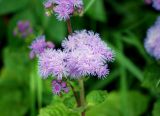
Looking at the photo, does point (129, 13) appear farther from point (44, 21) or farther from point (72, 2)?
point (72, 2)

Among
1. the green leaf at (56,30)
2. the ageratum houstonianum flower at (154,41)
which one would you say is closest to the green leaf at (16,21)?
the green leaf at (56,30)

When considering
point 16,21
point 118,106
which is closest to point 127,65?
point 118,106

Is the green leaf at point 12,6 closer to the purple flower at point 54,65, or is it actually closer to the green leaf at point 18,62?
the green leaf at point 18,62

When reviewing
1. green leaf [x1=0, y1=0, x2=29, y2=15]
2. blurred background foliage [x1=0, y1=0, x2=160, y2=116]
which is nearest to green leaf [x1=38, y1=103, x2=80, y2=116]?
blurred background foliage [x1=0, y1=0, x2=160, y2=116]

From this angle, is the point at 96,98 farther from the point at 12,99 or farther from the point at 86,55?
the point at 12,99

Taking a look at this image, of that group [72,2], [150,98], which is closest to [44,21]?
[150,98]

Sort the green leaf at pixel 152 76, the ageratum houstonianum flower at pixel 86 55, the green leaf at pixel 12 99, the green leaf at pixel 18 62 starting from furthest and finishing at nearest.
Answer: the green leaf at pixel 18 62
the green leaf at pixel 12 99
the green leaf at pixel 152 76
the ageratum houstonianum flower at pixel 86 55

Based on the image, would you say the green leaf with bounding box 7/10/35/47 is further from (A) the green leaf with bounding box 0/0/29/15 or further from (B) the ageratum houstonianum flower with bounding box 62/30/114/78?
(B) the ageratum houstonianum flower with bounding box 62/30/114/78
